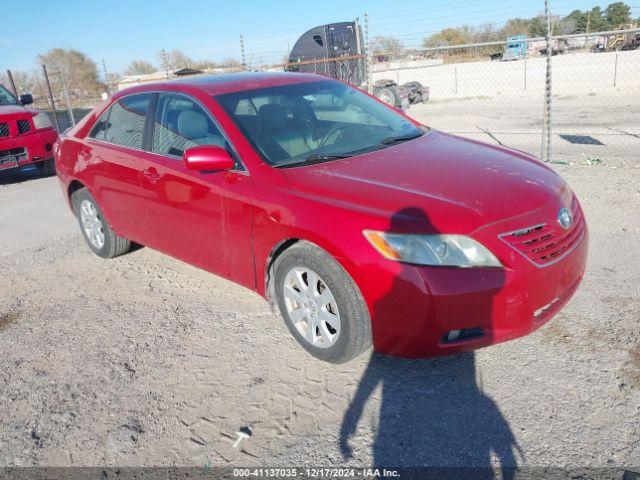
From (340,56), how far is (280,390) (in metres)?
15.9

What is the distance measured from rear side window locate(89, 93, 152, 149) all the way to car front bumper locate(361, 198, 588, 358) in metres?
2.58

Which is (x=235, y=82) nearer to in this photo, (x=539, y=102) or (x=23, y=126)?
(x=23, y=126)

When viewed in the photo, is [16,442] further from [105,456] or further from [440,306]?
[440,306]

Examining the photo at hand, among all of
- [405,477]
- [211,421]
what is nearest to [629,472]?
[405,477]

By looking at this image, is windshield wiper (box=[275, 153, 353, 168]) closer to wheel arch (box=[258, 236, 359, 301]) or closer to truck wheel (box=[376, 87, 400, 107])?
wheel arch (box=[258, 236, 359, 301])

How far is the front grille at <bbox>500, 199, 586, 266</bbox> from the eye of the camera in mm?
2759

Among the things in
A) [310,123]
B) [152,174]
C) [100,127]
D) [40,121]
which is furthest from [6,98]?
[310,123]

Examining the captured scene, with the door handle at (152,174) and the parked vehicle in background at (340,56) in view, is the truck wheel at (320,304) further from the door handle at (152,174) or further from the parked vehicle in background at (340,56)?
the parked vehicle in background at (340,56)

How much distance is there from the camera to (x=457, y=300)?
262 cm

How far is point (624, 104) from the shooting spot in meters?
15.1

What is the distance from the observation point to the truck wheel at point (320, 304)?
2.89 m

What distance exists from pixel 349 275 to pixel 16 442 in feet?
6.33

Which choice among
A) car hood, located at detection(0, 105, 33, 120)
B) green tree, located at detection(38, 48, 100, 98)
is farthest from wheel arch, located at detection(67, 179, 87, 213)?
green tree, located at detection(38, 48, 100, 98)

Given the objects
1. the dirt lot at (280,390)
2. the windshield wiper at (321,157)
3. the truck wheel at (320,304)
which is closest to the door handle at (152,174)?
the dirt lot at (280,390)
